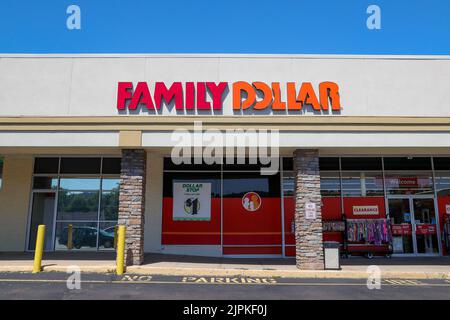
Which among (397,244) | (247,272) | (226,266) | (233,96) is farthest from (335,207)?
(233,96)

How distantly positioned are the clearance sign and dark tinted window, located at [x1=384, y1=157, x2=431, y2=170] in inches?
196

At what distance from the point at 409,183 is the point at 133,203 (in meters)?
11.6

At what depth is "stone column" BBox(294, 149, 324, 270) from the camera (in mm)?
12633

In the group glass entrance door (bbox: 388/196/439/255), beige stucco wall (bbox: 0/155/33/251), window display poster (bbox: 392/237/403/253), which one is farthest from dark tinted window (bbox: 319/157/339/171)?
beige stucco wall (bbox: 0/155/33/251)

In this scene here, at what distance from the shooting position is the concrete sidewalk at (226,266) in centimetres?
1198

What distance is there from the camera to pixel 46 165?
16.7 meters

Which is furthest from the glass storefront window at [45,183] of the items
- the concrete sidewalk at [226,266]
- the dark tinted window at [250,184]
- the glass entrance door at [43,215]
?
the dark tinted window at [250,184]

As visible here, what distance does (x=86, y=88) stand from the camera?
43.8 ft

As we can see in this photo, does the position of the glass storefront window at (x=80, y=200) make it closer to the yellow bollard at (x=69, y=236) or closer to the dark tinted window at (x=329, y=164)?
the yellow bollard at (x=69, y=236)

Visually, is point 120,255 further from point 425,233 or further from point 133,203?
point 425,233

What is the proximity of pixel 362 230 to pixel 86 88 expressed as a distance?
39.4ft

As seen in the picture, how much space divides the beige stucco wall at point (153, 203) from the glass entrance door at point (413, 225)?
31.8 ft

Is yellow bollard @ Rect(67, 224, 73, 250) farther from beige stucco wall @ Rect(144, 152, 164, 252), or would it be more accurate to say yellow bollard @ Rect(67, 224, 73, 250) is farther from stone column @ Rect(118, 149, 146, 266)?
stone column @ Rect(118, 149, 146, 266)
